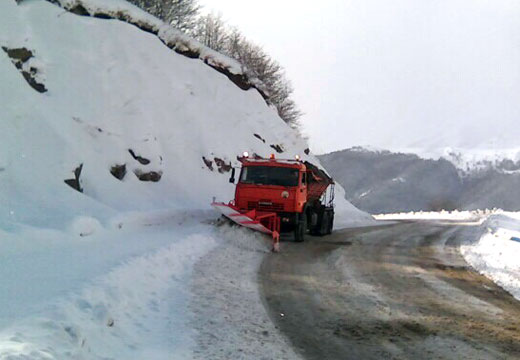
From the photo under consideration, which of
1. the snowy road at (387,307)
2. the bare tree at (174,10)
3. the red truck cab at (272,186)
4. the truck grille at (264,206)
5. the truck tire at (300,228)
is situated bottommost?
the snowy road at (387,307)

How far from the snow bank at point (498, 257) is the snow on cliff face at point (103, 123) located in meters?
10.3

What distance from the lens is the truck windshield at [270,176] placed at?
17469mm

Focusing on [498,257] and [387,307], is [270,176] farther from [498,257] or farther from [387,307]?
[387,307]

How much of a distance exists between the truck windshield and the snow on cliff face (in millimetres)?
4116

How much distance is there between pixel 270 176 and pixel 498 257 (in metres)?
7.38

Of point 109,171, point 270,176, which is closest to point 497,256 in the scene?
point 270,176

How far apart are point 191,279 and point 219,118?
2158 centimetres

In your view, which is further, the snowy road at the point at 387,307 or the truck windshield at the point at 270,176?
the truck windshield at the point at 270,176

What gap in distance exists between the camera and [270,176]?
1758 cm

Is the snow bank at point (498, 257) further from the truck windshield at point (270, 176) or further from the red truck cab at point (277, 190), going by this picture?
the truck windshield at point (270, 176)

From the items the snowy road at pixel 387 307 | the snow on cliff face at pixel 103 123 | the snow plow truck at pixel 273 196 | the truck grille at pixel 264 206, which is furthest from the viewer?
the truck grille at pixel 264 206

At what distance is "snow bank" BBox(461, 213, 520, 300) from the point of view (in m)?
11.2

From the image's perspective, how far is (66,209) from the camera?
46.4ft

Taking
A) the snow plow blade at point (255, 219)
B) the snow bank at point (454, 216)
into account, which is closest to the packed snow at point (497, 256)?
the snow plow blade at point (255, 219)
